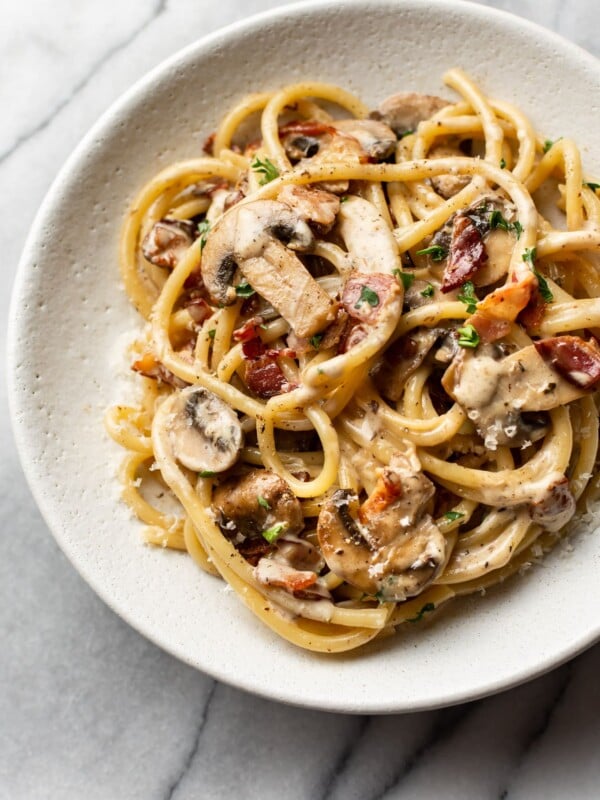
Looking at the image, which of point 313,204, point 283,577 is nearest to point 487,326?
point 313,204

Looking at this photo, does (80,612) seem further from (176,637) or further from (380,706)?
(380,706)

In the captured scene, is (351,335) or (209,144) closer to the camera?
(351,335)

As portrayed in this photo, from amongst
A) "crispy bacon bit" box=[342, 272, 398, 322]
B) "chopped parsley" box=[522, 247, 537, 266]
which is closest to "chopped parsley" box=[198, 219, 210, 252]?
"crispy bacon bit" box=[342, 272, 398, 322]

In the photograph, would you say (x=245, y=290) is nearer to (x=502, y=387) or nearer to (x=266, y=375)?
(x=266, y=375)

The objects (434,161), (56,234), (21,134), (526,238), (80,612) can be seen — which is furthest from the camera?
(21,134)

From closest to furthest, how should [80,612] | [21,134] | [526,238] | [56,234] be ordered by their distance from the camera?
[526,238] < [56,234] < [80,612] < [21,134]

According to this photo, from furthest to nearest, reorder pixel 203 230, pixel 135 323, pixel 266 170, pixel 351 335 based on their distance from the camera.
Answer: pixel 135 323 → pixel 203 230 → pixel 266 170 → pixel 351 335

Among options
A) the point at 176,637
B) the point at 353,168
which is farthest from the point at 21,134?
the point at 176,637
